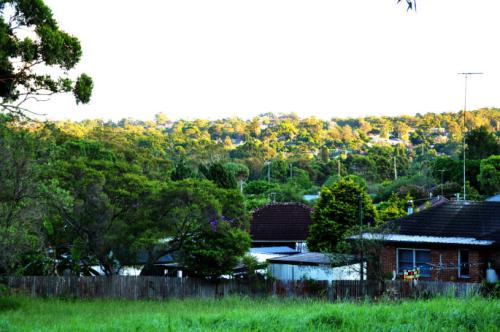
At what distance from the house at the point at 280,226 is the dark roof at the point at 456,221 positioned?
16676mm

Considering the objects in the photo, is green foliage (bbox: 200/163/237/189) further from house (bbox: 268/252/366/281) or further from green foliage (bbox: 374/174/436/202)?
green foliage (bbox: 374/174/436/202)

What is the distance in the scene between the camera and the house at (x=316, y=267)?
98.6 feet

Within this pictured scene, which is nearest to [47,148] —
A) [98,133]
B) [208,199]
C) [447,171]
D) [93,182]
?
[93,182]

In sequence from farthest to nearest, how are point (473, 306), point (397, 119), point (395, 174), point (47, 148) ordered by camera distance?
1. point (397, 119)
2. point (395, 174)
3. point (47, 148)
4. point (473, 306)

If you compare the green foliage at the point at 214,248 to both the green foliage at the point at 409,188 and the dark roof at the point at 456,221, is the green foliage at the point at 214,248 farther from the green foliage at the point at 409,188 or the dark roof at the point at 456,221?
the green foliage at the point at 409,188

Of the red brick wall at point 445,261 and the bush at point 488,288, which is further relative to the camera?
the red brick wall at point 445,261

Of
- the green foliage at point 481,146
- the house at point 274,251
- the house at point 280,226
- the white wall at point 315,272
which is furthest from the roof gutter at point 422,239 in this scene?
the green foliage at point 481,146

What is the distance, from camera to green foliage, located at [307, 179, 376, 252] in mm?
39562

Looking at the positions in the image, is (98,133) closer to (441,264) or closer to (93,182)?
(93,182)

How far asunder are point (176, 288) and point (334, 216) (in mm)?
12735

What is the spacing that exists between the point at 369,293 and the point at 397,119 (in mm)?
167511

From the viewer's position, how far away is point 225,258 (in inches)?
1181

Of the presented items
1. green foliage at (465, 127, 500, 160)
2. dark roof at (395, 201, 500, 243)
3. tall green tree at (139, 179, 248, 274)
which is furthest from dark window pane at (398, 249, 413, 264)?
green foliage at (465, 127, 500, 160)

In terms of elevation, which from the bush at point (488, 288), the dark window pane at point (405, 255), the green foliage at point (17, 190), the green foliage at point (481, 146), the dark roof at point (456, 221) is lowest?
the bush at point (488, 288)
